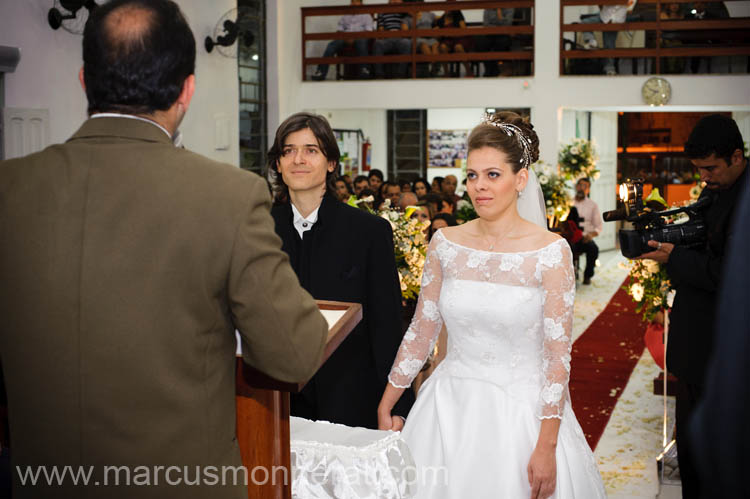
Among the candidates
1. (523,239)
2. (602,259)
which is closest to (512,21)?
(602,259)

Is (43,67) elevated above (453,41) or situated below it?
below

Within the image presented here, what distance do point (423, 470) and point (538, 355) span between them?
0.52 metres

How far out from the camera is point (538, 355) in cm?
258

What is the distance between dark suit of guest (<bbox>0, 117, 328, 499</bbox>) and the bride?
1.32m

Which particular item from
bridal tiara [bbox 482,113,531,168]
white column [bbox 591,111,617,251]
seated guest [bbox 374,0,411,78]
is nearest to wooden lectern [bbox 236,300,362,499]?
bridal tiara [bbox 482,113,531,168]

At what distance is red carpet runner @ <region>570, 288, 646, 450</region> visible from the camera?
19.1 ft

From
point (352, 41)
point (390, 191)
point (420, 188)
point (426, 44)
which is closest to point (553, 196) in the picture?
point (420, 188)

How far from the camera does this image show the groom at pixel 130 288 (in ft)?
4.08

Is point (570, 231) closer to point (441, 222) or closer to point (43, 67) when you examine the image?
point (441, 222)

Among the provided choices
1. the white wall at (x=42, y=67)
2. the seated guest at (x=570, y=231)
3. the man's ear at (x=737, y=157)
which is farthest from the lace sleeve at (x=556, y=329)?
the seated guest at (x=570, y=231)

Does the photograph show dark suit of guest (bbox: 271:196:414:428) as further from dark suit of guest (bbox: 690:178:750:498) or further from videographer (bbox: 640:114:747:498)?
dark suit of guest (bbox: 690:178:750:498)

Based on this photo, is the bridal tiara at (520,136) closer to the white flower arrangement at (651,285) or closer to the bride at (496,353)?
the bride at (496,353)

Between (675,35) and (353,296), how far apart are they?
36.8 ft

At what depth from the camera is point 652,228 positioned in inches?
131
